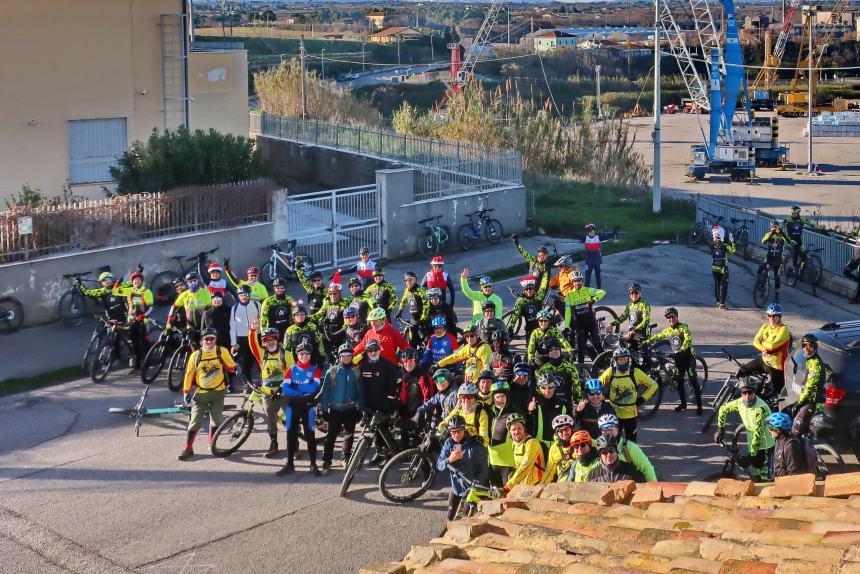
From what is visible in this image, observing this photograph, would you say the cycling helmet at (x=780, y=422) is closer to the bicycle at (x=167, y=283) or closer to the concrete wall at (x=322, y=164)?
the bicycle at (x=167, y=283)

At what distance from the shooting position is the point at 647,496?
26.0ft

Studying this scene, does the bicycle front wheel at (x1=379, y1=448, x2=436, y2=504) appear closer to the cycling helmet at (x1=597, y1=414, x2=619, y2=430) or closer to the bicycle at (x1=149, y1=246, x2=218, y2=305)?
the cycling helmet at (x1=597, y1=414, x2=619, y2=430)

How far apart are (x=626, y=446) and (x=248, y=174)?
16.5 m

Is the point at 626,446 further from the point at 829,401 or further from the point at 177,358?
the point at 177,358

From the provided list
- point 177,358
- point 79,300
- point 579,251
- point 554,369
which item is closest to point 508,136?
point 579,251

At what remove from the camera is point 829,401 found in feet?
43.0

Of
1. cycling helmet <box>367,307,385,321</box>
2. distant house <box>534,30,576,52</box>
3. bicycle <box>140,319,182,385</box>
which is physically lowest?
bicycle <box>140,319,182,385</box>

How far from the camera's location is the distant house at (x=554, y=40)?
127 meters

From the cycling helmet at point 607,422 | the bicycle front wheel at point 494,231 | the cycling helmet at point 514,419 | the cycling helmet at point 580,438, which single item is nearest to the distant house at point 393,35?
the bicycle front wheel at point 494,231

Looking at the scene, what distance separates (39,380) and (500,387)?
8716 millimetres

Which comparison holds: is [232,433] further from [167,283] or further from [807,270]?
[807,270]

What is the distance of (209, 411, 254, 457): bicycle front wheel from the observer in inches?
549

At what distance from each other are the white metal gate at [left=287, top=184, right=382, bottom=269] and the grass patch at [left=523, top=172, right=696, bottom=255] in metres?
5.56

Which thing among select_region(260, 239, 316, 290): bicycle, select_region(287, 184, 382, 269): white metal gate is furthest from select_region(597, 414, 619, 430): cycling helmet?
select_region(287, 184, 382, 269): white metal gate
